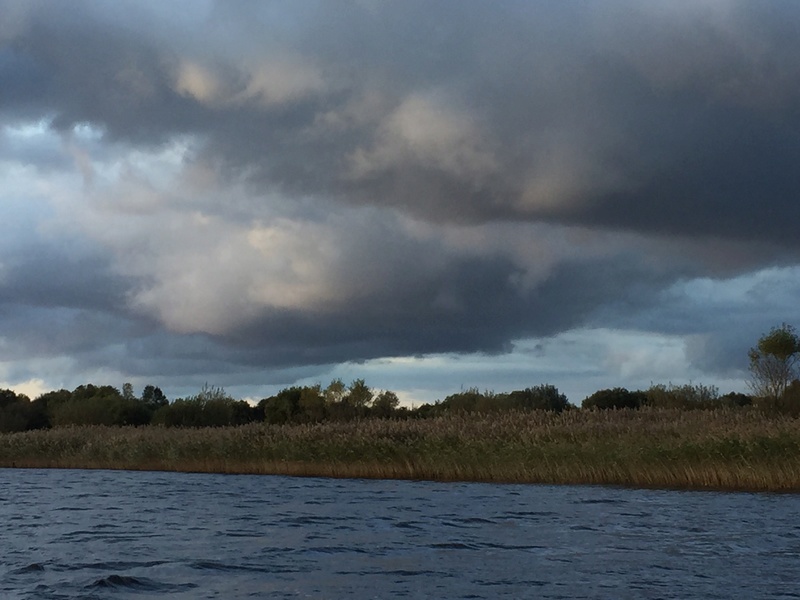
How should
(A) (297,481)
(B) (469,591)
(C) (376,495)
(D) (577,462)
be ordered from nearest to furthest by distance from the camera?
(B) (469,591)
(C) (376,495)
(D) (577,462)
(A) (297,481)

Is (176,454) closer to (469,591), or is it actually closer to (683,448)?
(683,448)

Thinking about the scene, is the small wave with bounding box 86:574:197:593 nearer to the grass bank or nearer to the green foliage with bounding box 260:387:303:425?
the grass bank

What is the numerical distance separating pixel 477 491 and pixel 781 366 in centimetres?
4028

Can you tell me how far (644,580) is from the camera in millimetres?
18750

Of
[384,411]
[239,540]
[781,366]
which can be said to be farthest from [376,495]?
[384,411]

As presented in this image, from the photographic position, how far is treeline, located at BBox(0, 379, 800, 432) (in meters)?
73.1

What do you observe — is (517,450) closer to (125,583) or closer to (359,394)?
(125,583)

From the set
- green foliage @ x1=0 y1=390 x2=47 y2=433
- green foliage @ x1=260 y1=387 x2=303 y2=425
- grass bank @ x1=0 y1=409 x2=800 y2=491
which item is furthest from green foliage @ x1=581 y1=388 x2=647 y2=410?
green foliage @ x1=0 y1=390 x2=47 y2=433

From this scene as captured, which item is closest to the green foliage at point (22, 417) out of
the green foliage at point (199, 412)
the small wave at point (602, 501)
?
the green foliage at point (199, 412)

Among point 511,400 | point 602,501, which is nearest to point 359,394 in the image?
point 511,400

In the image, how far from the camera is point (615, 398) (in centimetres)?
10094

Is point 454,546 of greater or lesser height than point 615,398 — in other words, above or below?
below

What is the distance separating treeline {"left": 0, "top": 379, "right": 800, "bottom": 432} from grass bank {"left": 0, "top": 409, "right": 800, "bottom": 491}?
9.06 m

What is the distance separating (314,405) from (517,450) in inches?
2474
